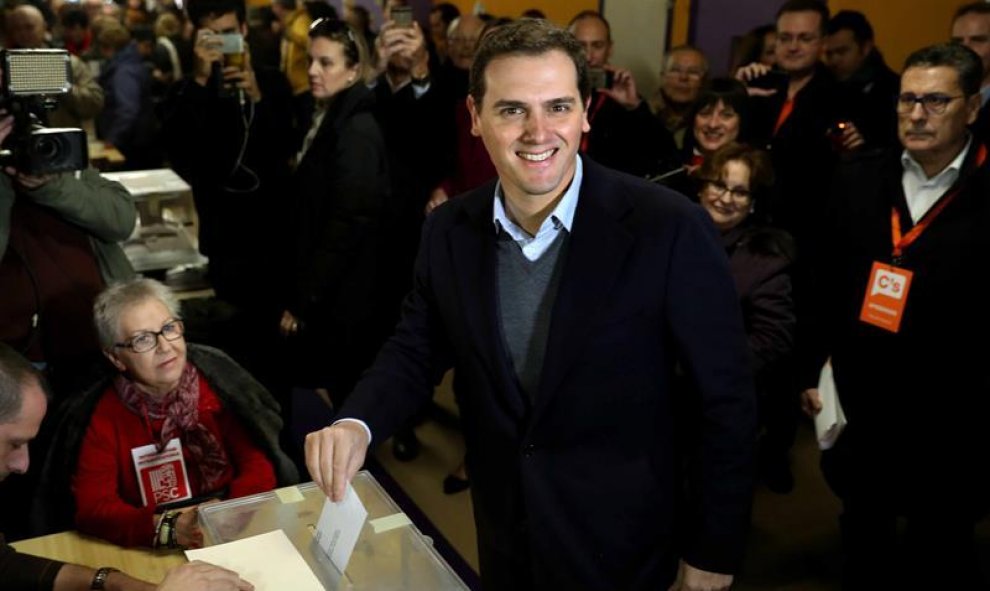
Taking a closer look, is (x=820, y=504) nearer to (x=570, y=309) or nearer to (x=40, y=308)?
(x=570, y=309)

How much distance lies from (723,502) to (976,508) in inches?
57.5

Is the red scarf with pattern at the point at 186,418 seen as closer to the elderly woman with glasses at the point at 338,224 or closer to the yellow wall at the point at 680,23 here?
the elderly woman with glasses at the point at 338,224

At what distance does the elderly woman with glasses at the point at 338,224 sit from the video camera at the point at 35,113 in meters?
1.02

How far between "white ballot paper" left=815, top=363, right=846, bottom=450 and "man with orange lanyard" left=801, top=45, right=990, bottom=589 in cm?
2

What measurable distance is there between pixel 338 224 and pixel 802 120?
172 cm

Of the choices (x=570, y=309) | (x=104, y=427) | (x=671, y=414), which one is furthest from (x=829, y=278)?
(x=104, y=427)

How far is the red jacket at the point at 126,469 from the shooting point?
1982 millimetres

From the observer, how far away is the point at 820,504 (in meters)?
3.40

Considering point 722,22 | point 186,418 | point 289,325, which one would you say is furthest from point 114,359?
point 722,22

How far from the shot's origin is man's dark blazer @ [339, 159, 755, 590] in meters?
1.45

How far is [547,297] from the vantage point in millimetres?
1537

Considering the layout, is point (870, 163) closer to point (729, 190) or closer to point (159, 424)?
point (729, 190)

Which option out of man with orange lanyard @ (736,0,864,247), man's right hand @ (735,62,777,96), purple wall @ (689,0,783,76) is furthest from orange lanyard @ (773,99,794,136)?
purple wall @ (689,0,783,76)

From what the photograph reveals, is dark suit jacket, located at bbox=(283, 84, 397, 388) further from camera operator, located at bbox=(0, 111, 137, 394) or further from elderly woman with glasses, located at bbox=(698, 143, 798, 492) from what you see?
elderly woman with glasses, located at bbox=(698, 143, 798, 492)
